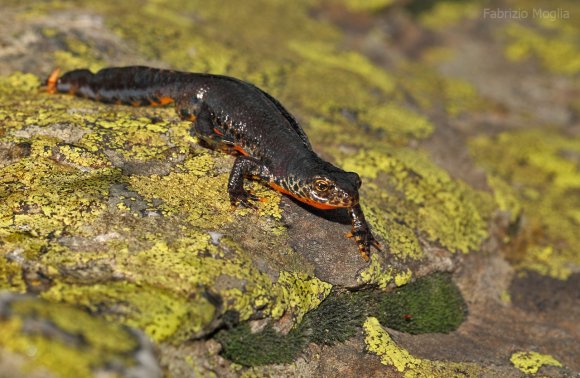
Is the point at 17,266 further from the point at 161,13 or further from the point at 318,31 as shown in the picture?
the point at 318,31

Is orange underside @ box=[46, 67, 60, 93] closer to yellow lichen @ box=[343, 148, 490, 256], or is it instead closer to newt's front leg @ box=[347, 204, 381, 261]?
yellow lichen @ box=[343, 148, 490, 256]

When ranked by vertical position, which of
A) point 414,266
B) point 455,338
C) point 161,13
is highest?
point 161,13

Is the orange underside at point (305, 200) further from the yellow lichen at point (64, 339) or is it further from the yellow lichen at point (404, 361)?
the yellow lichen at point (64, 339)

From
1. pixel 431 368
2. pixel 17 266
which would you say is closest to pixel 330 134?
pixel 431 368

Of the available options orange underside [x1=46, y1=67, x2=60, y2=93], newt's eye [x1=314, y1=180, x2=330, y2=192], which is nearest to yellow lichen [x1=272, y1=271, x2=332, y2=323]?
newt's eye [x1=314, y1=180, x2=330, y2=192]

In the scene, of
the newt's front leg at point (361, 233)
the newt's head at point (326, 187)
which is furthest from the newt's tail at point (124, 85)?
the newt's front leg at point (361, 233)

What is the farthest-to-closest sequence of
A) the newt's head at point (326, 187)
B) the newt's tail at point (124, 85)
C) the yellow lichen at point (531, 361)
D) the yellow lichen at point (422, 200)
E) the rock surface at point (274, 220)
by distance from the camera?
the newt's tail at point (124, 85) < the yellow lichen at point (422, 200) < the yellow lichen at point (531, 361) < the newt's head at point (326, 187) < the rock surface at point (274, 220)
